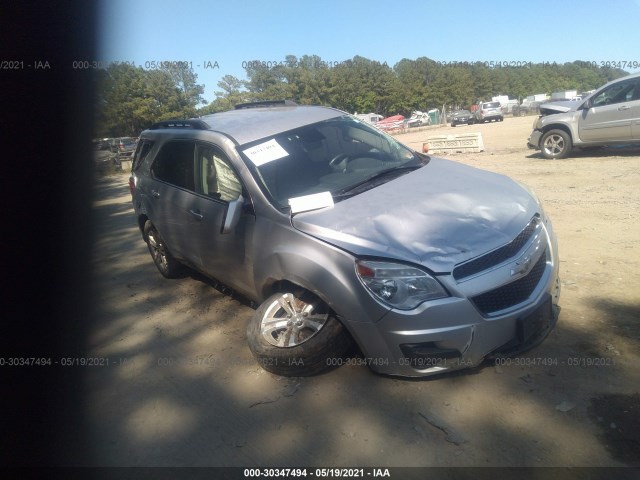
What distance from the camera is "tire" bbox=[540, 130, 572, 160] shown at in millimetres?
10391

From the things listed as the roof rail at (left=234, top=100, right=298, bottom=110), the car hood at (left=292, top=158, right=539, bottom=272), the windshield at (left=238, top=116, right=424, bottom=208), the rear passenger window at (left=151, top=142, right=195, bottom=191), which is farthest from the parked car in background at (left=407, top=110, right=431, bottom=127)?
the car hood at (left=292, top=158, right=539, bottom=272)

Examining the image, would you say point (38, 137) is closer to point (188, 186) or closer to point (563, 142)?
point (188, 186)

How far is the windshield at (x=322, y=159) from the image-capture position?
11.5 feet

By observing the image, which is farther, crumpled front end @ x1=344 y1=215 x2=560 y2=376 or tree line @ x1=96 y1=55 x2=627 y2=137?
tree line @ x1=96 y1=55 x2=627 y2=137

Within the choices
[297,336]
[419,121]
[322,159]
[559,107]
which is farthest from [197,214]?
[419,121]

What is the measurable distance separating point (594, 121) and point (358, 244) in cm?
941

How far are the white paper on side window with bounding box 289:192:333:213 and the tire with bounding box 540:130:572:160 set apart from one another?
9.29m

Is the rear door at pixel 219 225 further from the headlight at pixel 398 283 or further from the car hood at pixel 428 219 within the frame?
the headlight at pixel 398 283

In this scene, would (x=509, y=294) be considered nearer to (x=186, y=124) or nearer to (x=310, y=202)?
(x=310, y=202)

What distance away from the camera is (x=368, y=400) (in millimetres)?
2904

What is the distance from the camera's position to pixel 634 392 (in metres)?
2.67

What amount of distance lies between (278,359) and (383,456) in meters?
0.98

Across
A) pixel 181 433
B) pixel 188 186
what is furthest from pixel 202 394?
pixel 188 186

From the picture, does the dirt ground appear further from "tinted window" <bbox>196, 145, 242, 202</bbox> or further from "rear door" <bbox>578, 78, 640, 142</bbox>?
"rear door" <bbox>578, 78, 640, 142</bbox>
